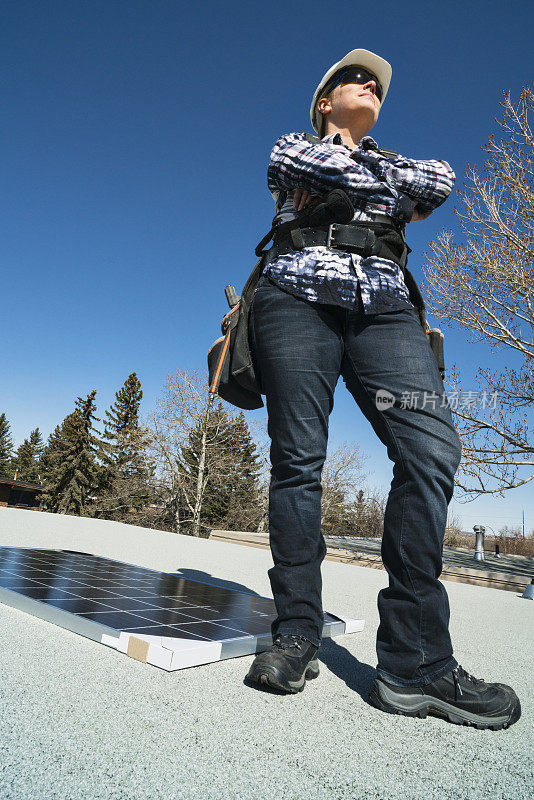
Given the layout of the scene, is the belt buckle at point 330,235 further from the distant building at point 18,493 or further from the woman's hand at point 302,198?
the distant building at point 18,493

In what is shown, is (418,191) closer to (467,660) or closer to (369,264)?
(369,264)

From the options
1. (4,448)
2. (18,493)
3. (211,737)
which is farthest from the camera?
(4,448)

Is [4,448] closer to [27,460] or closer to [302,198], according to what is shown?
[27,460]

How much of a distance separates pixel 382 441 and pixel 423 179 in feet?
2.92

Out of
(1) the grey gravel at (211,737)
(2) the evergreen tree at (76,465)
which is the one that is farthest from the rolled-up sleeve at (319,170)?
(2) the evergreen tree at (76,465)

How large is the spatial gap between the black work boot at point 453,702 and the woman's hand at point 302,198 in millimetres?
1450

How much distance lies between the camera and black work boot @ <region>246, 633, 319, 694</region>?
1.26 m

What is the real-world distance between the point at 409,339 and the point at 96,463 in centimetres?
3964

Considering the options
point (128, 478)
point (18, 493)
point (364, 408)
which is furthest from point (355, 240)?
point (18, 493)

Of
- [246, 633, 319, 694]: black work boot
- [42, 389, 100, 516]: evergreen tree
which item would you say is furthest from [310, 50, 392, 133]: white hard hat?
[42, 389, 100, 516]: evergreen tree

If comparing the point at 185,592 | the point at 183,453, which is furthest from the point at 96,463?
the point at 185,592

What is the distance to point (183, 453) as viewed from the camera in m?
22.8

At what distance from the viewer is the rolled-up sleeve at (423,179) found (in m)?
1.69

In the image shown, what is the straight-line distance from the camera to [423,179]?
170 cm
